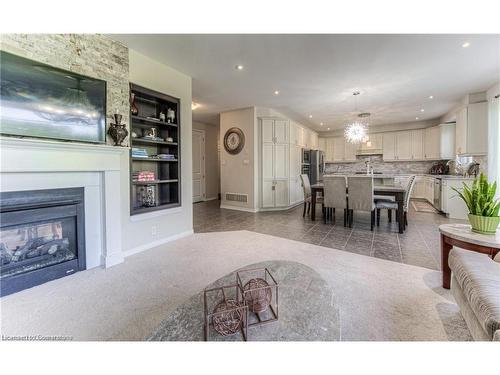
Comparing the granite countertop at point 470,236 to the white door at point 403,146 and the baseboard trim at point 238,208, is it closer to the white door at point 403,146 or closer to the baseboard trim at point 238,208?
the baseboard trim at point 238,208

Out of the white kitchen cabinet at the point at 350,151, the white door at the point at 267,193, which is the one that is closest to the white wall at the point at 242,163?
the white door at the point at 267,193

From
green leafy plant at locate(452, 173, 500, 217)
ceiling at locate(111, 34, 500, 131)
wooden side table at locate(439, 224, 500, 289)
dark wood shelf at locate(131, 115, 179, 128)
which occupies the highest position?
ceiling at locate(111, 34, 500, 131)

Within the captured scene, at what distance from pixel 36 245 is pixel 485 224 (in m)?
4.07

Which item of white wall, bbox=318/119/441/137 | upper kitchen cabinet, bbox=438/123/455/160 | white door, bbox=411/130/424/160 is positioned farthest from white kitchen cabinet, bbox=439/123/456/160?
white door, bbox=411/130/424/160

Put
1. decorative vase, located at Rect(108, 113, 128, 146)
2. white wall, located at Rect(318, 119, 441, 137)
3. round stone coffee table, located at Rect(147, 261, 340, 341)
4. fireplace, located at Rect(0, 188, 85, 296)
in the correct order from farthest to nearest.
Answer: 1. white wall, located at Rect(318, 119, 441, 137)
2. decorative vase, located at Rect(108, 113, 128, 146)
3. fireplace, located at Rect(0, 188, 85, 296)
4. round stone coffee table, located at Rect(147, 261, 340, 341)

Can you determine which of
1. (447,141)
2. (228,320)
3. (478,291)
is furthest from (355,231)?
(447,141)

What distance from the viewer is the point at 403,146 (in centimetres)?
759

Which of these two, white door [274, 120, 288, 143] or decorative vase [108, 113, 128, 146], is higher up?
white door [274, 120, 288, 143]

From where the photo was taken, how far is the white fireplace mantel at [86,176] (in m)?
1.90

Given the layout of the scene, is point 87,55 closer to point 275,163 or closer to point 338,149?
point 275,163

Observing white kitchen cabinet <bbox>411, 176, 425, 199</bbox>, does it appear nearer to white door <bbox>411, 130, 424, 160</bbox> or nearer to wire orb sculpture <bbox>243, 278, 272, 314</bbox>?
white door <bbox>411, 130, 424, 160</bbox>

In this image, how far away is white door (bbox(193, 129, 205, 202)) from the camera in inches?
284

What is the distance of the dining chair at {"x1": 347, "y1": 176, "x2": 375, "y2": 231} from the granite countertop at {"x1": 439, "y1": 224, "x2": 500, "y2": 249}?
1807 mm
